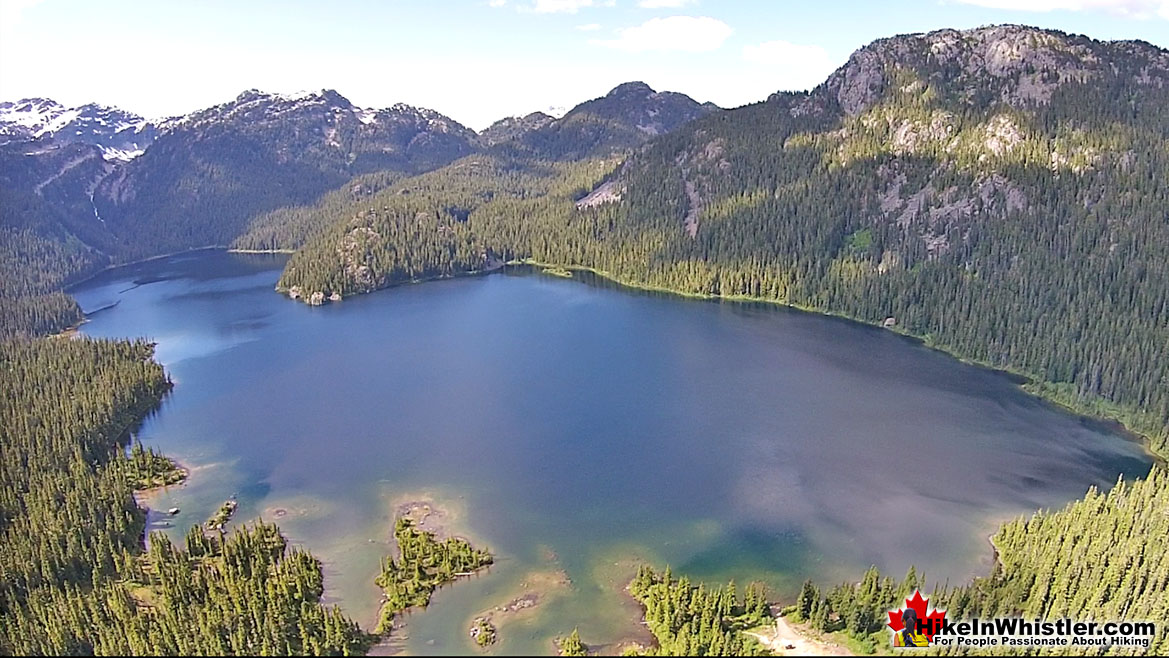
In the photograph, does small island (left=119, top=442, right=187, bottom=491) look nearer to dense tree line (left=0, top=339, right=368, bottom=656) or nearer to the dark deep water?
dense tree line (left=0, top=339, right=368, bottom=656)

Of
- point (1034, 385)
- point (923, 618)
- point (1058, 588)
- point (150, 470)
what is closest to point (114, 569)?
point (150, 470)

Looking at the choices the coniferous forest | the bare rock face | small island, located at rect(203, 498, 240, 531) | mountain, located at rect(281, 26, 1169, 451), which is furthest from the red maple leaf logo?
the bare rock face

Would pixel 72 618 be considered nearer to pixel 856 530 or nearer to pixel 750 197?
pixel 856 530

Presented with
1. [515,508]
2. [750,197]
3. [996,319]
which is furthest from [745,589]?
[750,197]

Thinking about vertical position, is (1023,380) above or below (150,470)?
above

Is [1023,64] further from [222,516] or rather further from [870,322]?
[222,516]
